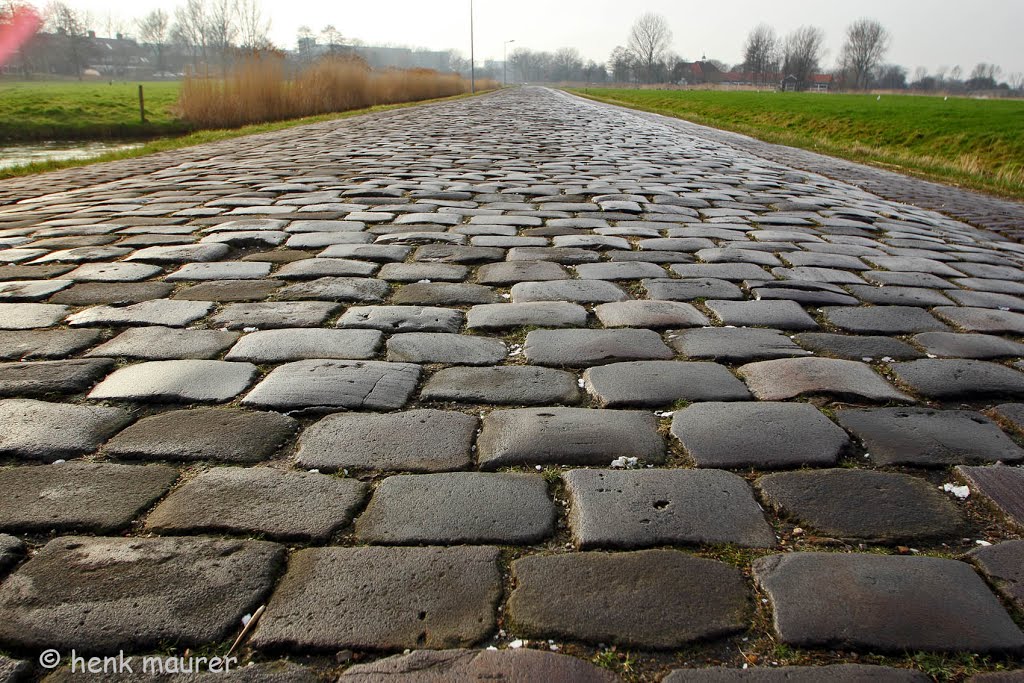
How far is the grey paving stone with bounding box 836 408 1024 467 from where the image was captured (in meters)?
1.79

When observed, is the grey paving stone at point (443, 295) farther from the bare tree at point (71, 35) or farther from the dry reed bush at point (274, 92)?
the bare tree at point (71, 35)

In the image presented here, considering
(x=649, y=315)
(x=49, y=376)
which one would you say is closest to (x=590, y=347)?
(x=649, y=315)

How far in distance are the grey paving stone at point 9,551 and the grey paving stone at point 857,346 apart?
2.34 m

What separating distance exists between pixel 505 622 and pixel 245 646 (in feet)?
1.36

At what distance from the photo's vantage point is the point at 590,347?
8.14 ft

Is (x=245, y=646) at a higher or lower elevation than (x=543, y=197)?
lower

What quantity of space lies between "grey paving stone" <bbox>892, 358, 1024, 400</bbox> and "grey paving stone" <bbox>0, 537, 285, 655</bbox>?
6.36ft

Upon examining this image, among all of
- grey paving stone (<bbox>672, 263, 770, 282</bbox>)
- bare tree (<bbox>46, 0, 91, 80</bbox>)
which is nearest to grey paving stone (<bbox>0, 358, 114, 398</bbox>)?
grey paving stone (<bbox>672, 263, 770, 282</bbox>)

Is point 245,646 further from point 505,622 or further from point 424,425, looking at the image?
point 424,425

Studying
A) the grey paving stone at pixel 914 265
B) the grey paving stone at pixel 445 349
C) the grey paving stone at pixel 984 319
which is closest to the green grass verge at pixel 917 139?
the grey paving stone at pixel 914 265

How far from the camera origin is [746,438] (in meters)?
1.86

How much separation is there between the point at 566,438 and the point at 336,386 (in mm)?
728

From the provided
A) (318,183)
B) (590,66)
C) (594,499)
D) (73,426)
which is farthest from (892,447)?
(590,66)

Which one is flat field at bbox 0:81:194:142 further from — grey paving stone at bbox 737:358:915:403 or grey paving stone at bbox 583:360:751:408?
grey paving stone at bbox 737:358:915:403
